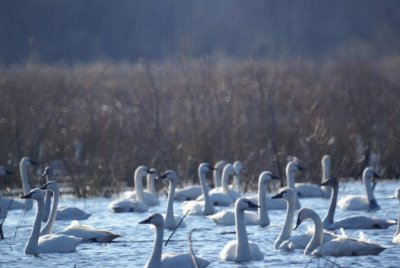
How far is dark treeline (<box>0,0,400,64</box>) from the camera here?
48.8 metres

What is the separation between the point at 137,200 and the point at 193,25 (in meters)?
34.0

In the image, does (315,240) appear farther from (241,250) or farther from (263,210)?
(263,210)

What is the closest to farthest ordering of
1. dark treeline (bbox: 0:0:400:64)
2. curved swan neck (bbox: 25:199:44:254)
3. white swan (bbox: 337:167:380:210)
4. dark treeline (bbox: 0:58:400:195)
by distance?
1. curved swan neck (bbox: 25:199:44:254)
2. white swan (bbox: 337:167:380:210)
3. dark treeline (bbox: 0:58:400:195)
4. dark treeline (bbox: 0:0:400:64)

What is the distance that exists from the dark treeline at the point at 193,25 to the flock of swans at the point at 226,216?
28.5 meters

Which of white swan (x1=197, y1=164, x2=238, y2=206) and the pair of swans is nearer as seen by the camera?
the pair of swans

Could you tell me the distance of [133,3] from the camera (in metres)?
52.9

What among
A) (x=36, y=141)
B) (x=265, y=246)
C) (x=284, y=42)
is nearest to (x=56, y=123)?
(x=36, y=141)

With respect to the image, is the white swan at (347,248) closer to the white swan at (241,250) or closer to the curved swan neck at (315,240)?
the curved swan neck at (315,240)

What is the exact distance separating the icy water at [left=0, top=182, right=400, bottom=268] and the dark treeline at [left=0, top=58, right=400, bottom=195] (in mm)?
1512

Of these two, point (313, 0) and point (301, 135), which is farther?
point (313, 0)

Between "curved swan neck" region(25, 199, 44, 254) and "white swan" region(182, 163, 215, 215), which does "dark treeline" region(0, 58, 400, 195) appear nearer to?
"white swan" region(182, 163, 215, 215)

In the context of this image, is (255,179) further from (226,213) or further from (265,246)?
(265,246)

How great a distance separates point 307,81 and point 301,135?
7.45ft

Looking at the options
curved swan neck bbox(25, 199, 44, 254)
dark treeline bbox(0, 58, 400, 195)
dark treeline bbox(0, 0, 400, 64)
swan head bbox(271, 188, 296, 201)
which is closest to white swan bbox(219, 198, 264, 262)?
swan head bbox(271, 188, 296, 201)
